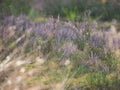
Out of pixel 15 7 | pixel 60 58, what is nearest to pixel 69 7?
pixel 15 7

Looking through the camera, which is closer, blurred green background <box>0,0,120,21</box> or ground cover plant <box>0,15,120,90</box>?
ground cover plant <box>0,15,120,90</box>

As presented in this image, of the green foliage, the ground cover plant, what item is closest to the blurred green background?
the green foliage

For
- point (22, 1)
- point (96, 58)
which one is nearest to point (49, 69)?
point (96, 58)

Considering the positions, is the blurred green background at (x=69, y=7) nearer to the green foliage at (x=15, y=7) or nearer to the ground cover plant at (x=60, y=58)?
the green foliage at (x=15, y=7)

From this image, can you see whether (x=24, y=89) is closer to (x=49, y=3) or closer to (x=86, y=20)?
(x=86, y=20)

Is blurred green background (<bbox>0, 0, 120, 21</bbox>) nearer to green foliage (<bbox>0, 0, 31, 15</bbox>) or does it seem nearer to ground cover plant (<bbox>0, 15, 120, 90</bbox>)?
green foliage (<bbox>0, 0, 31, 15</bbox>)

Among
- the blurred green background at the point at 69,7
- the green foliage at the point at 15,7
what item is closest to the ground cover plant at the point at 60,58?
the green foliage at the point at 15,7
